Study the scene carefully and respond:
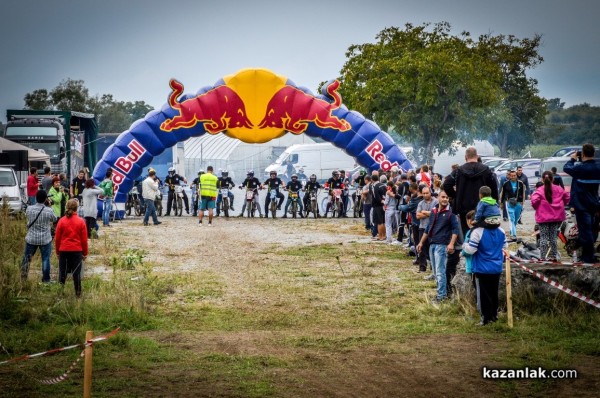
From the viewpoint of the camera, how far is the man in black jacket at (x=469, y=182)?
1371cm

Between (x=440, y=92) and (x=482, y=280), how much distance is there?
36941 millimetres

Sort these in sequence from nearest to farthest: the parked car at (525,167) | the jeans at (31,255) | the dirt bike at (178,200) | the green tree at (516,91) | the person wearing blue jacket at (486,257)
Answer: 1. the person wearing blue jacket at (486,257)
2. the jeans at (31,255)
3. the dirt bike at (178,200)
4. the parked car at (525,167)
5. the green tree at (516,91)

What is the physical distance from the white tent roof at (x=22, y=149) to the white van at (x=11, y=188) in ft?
6.05

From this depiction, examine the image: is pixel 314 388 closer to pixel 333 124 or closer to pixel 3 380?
pixel 3 380

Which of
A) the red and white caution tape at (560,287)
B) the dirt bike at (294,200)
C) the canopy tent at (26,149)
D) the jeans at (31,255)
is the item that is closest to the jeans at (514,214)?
the red and white caution tape at (560,287)

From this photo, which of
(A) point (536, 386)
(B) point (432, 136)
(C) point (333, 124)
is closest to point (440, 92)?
(B) point (432, 136)

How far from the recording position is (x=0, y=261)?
1360cm

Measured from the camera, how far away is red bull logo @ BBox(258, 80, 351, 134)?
99.5 feet

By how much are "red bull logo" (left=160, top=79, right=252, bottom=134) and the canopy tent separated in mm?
6491

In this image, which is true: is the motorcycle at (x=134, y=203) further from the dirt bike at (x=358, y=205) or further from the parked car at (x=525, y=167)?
the parked car at (x=525, y=167)

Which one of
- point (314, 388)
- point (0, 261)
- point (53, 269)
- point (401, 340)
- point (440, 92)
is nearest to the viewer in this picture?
point (314, 388)

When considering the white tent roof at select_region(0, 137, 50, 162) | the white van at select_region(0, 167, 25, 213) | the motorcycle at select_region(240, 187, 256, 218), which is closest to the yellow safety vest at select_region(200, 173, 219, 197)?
the motorcycle at select_region(240, 187, 256, 218)

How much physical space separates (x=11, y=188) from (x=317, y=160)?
35.1 meters

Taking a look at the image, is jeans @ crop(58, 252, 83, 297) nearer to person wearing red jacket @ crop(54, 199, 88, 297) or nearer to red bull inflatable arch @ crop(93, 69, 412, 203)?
person wearing red jacket @ crop(54, 199, 88, 297)
